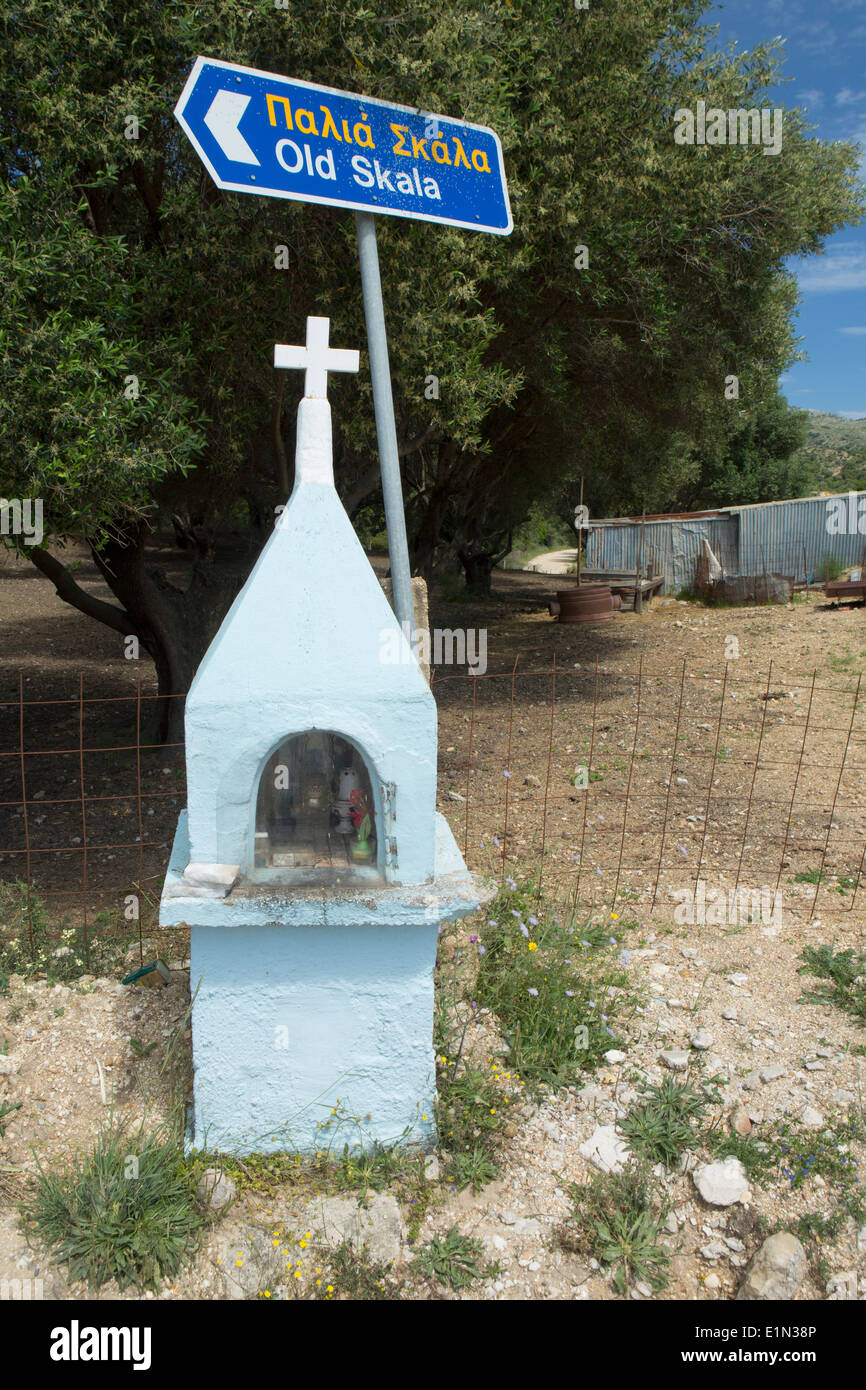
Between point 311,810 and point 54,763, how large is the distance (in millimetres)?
6542

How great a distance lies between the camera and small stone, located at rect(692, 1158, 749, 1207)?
10.6ft

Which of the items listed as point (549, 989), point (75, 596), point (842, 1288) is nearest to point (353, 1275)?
point (549, 989)

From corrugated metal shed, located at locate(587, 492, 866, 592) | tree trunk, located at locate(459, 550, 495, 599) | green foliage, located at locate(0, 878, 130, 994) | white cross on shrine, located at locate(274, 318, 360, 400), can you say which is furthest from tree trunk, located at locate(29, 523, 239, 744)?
corrugated metal shed, located at locate(587, 492, 866, 592)

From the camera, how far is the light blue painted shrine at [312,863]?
304 centimetres

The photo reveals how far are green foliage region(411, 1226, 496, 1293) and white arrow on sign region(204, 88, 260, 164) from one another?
12.4ft

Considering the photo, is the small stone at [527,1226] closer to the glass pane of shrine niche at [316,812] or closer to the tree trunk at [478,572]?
the glass pane of shrine niche at [316,812]

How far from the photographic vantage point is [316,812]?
3.62 metres

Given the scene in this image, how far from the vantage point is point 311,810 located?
3627 mm

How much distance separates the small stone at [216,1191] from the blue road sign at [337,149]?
3.43 meters

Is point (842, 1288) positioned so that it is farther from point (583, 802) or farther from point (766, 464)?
point (766, 464)

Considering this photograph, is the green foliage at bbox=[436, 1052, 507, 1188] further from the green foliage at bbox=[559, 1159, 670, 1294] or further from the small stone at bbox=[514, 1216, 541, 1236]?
the green foliage at bbox=[559, 1159, 670, 1294]

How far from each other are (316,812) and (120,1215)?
1537 mm

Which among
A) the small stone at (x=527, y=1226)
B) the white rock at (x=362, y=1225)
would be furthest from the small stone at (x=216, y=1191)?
the small stone at (x=527, y=1226)
